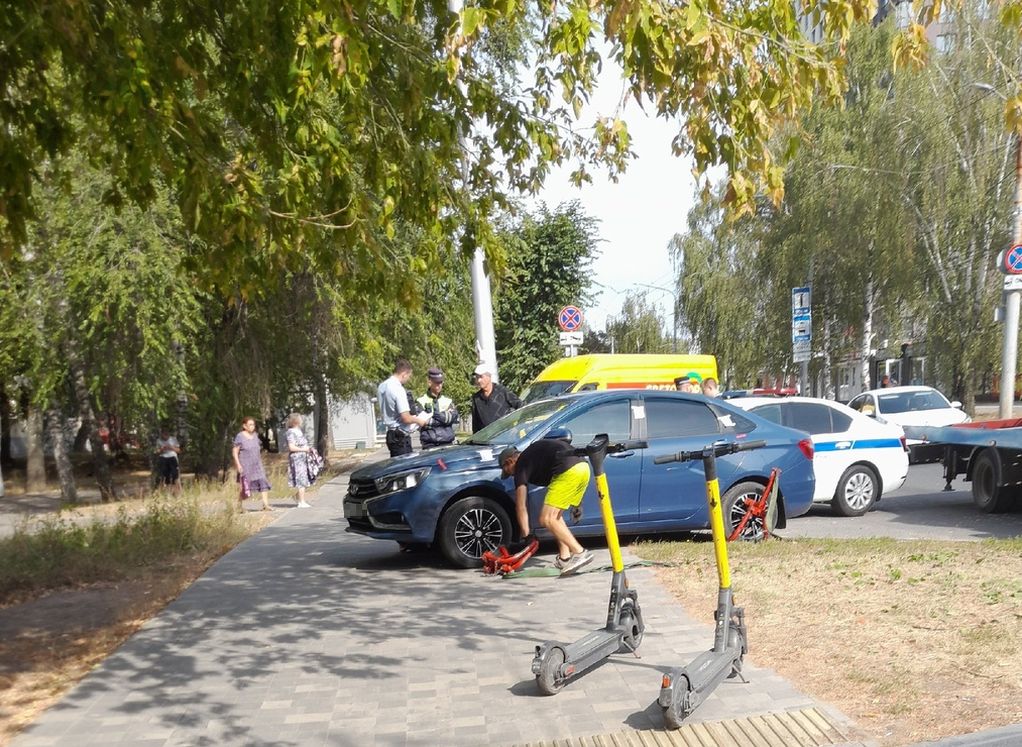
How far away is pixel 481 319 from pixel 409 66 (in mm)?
5455

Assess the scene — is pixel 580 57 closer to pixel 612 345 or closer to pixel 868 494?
pixel 868 494

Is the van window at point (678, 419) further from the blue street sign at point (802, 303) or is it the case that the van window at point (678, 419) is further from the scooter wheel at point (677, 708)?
the blue street sign at point (802, 303)

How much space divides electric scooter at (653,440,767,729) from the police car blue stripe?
7830 mm

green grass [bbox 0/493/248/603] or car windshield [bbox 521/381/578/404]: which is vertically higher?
car windshield [bbox 521/381/578/404]

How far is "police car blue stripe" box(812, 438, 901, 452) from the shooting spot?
13625mm

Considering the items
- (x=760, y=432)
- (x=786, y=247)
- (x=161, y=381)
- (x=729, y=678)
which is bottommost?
(x=729, y=678)

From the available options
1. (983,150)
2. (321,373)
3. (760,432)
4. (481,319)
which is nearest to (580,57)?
(760,432)

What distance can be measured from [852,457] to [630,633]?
26.5 ft

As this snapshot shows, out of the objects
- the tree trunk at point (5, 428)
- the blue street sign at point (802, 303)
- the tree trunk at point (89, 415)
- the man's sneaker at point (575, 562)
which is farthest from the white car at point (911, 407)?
the tree trunk at point (5, 428)

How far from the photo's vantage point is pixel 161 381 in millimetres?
20031

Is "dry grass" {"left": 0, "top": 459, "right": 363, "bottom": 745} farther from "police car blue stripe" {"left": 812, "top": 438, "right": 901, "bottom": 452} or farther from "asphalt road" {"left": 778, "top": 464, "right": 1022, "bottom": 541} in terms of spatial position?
"police car blue stripe" {"left": 812, "top": 438, "right": 901, "bottom": 452}

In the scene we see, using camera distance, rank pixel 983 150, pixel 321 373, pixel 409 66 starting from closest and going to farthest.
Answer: pixel 409 66 → pixel 321 373 → pixel 983 150

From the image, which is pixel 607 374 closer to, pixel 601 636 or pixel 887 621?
pixel 887 621

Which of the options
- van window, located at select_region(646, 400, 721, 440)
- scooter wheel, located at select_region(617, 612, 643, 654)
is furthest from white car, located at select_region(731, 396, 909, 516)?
scooter wheel, located at select_region(617, 612, 643, 654)
